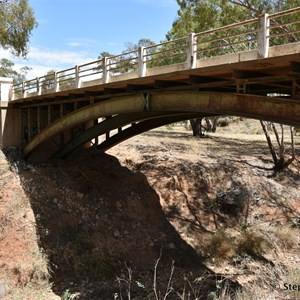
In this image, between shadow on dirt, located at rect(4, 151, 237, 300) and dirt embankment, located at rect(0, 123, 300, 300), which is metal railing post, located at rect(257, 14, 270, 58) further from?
shadow on dirt, located at rect(4, 151, 237, 300)

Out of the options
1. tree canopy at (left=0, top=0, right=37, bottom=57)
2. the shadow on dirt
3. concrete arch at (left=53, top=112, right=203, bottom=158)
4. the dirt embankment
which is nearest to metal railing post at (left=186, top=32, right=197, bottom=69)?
concrete arch at (left=53, top=112, right=203, bottom=158)

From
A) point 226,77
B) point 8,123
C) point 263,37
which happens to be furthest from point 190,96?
point 8,123

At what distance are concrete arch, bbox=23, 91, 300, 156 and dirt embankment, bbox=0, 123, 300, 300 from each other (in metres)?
3.39

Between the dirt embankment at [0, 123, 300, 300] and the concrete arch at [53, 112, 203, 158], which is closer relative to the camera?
the dirt embankment at [0, 123, 300, 300]

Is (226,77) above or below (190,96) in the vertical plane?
above

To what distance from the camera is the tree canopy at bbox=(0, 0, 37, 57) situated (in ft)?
69.5

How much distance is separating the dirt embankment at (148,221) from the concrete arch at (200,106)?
133 inches

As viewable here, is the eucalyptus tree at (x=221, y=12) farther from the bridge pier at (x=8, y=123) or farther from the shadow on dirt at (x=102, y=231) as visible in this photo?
the bridge pier at (x=8, y=123)

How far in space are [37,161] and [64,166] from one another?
69.1 inches

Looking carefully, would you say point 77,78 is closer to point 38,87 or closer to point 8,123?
point 38,87

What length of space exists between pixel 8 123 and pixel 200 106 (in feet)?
43.4

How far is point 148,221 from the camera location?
573 inches

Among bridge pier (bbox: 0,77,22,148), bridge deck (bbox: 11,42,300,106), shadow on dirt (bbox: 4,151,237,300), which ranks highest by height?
bridge deck (bbox: 11,42,300,106)

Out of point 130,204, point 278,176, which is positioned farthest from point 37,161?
point 278,176
